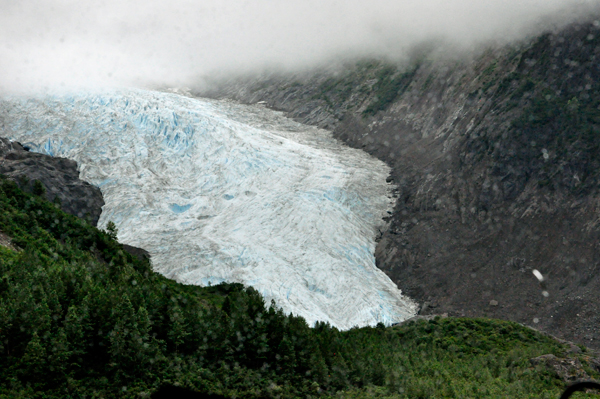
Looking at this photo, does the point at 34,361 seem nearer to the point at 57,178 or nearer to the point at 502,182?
the point at 57,178

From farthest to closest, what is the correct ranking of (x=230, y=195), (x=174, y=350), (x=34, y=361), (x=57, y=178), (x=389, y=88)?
(x=389, y=88) → (x=230, y=195) → (x=57, y=178) → (x=174, y=350) → (x=34, y=361)

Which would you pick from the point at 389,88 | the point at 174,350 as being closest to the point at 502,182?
the point at 389,88

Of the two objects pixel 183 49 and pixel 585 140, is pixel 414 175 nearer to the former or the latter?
pixel 585 140

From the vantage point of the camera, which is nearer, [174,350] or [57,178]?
[174,350]

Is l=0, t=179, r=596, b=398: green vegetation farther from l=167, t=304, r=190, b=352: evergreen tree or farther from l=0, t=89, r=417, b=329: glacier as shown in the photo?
l=0, t=89, r=417, b=329: glacier

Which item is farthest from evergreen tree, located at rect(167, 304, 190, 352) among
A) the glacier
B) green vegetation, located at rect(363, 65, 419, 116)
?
green vegetation, located at rect(363, 65, 419, 116)

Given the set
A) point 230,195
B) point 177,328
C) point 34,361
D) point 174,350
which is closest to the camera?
point 34,361

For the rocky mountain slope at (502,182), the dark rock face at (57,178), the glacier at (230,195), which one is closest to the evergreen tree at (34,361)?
the glacier at (230,195)
